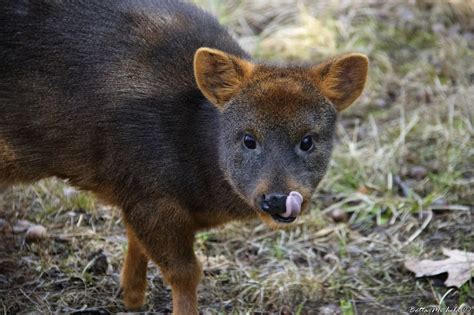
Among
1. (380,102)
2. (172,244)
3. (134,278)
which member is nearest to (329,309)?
(172,244)

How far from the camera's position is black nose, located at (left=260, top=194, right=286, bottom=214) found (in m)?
5.13

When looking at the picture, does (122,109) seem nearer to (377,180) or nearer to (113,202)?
(113,202)

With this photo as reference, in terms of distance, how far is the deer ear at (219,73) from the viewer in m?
5.52

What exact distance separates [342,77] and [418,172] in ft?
7.81

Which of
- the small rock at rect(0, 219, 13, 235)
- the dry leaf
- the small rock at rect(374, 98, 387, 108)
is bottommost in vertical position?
the small rock at rect(374, 98, 387, 108)

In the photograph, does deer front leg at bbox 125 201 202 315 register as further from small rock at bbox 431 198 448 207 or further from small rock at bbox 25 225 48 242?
small rock at bbox 431 198 448 207

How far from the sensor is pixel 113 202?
5.85m

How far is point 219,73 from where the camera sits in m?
5.58

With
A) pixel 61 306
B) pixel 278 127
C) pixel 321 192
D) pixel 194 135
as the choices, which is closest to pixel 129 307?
pixel 61 306

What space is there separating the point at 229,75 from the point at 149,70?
0.55 m

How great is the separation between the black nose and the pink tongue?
1.1 inches

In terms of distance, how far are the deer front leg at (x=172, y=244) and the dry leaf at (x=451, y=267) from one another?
170cm

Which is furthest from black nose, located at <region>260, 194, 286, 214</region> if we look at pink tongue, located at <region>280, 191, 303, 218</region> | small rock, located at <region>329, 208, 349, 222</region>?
small rock, located at <region>329, 208, 349, 222</region>

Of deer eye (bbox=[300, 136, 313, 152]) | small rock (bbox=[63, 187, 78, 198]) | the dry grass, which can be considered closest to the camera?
deer eye (bbox=[300, 136, 313, 152])
